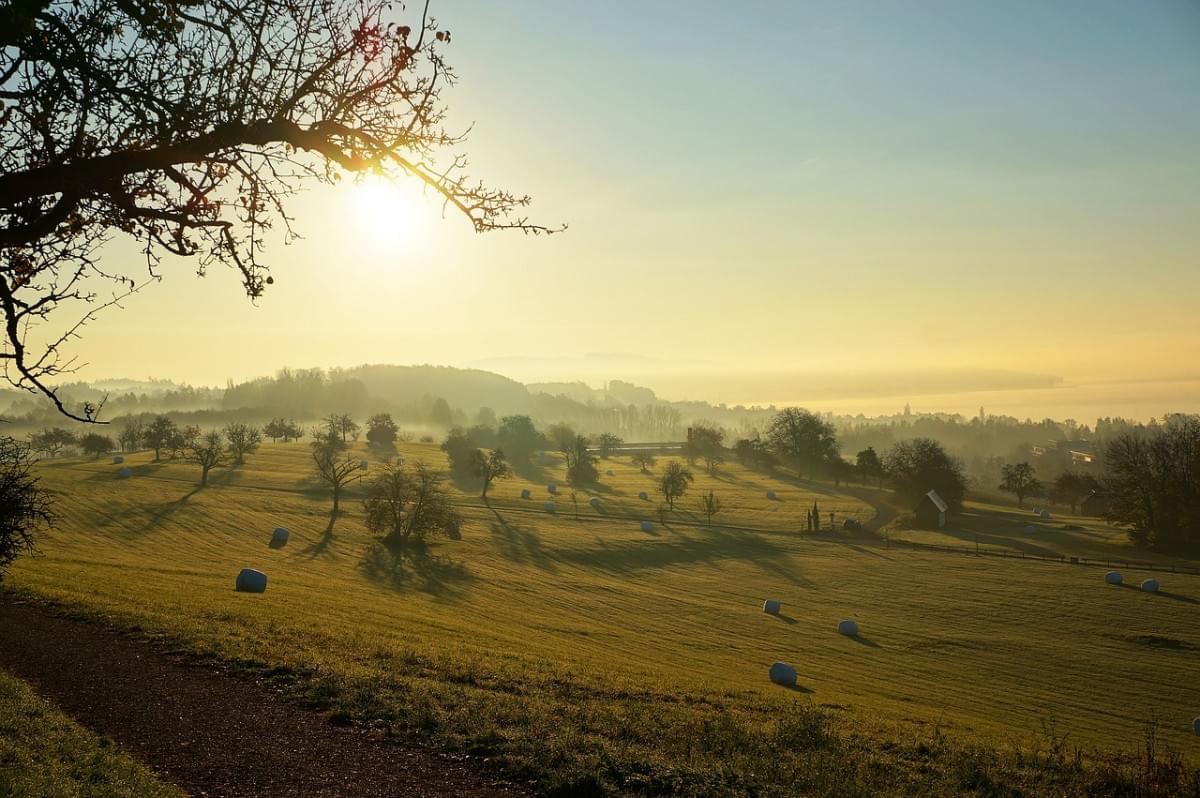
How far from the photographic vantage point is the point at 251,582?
31969 millimetres

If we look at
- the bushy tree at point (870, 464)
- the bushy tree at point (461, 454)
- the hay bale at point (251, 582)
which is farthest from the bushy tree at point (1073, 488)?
the hay bale at point (251, 582)

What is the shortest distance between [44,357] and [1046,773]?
1625cm

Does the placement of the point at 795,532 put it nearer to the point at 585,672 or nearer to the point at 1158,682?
the point at 1158,682

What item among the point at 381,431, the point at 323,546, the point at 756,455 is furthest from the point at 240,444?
the point at 756,455

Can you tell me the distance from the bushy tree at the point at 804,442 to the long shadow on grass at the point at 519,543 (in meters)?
71.0

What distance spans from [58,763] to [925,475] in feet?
350

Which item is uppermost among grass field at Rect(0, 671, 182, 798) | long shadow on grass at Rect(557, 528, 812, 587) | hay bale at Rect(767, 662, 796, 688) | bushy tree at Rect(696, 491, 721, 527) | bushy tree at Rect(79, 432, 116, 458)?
grass field at Rect(0, 671, 182, 798)

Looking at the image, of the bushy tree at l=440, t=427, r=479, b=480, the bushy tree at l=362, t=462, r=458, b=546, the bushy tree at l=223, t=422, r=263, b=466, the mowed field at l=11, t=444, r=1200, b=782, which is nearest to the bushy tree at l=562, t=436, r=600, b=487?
the bushy tree at l=440, t=427, r=479, b=480

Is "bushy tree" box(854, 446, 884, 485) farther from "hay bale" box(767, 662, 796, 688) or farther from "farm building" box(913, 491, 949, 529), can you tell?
"hay bale" box(767, 662, 796, 688)

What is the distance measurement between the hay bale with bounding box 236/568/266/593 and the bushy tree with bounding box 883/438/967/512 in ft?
294

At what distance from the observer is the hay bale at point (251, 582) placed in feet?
104

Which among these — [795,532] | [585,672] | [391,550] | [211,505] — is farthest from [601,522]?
[585,672]

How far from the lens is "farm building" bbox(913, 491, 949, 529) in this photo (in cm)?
8838

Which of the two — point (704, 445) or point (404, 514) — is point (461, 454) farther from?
point (704, 445)
